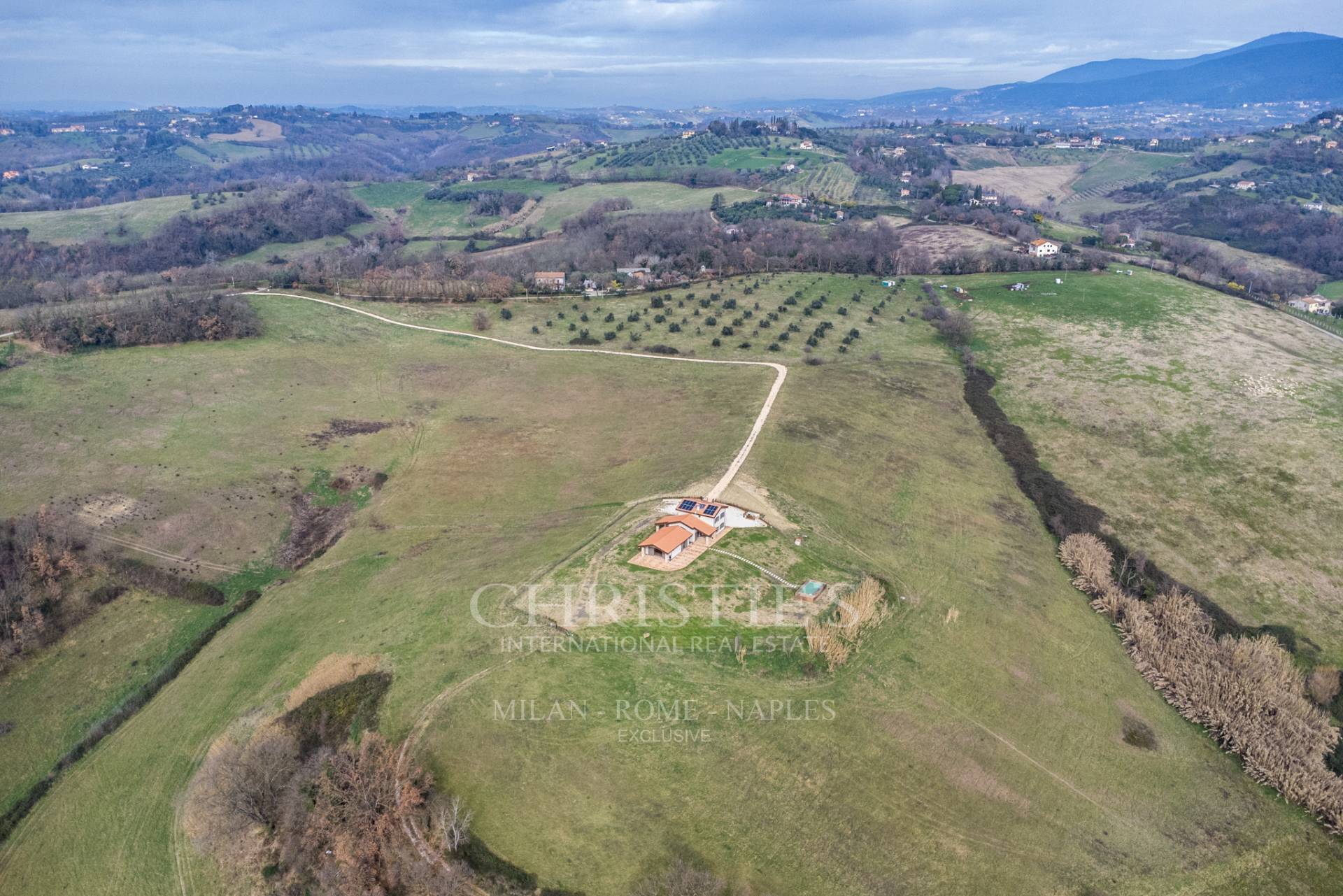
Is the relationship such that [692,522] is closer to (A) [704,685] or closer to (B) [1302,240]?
(A) [704,685]

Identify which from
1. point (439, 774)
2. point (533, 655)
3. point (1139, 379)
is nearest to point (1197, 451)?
point (1139, 379)

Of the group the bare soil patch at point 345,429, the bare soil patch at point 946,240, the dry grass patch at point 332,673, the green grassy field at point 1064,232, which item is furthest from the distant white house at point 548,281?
the green grassy field at point 1064,232

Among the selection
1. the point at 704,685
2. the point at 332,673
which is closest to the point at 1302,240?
the point at 704,685

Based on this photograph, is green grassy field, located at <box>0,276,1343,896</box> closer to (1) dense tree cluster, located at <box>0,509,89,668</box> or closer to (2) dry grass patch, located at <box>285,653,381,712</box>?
(2) dry grass patch, located at <box>285,653,381,712</box>

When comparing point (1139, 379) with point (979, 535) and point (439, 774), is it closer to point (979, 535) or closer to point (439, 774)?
point (979, 535)

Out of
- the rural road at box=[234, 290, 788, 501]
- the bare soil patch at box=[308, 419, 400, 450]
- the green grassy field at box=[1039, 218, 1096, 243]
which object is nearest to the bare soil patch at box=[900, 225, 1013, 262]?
the green grassy field at box=[1039, 218, 1096, 243]

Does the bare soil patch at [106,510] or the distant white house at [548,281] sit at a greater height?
the distant white house at [548,281]

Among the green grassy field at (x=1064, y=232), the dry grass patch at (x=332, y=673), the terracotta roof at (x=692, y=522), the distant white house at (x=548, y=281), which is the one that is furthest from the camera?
the green grassy field at (x=1064, y=232)

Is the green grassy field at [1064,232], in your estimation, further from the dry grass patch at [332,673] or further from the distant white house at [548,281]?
the dry grass patch at [332,673]
